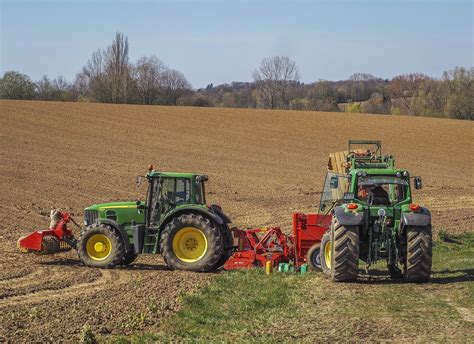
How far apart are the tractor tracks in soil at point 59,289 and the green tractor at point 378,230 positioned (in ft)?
12.8

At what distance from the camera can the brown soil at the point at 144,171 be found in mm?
11547

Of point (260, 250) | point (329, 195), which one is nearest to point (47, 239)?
point (260, 250)

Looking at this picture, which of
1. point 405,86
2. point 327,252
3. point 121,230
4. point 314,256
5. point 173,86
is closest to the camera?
point 327,252

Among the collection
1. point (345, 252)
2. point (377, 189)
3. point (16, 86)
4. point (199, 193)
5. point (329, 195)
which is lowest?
point (345, 252)

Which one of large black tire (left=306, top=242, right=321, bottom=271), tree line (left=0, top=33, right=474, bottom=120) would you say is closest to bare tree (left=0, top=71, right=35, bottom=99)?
tree line (left=0, top=33, right=474, bottom=120)

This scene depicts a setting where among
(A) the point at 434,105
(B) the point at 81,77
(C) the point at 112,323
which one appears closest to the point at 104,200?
(C) the point at 112,323

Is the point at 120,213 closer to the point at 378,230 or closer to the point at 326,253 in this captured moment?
the point at 326,253

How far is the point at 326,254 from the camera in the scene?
14461 mm

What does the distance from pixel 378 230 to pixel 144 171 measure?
2180 centimetres

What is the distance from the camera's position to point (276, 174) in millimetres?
36500

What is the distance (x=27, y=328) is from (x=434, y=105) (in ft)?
252

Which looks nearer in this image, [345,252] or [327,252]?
[345,252]

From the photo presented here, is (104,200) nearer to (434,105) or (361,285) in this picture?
(361,285)

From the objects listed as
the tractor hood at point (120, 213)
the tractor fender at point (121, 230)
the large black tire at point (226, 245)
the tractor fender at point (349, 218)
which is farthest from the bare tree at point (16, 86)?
the tractor fender at point (349, 218)
